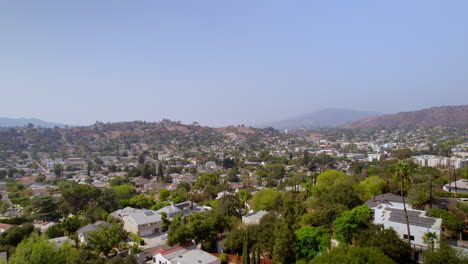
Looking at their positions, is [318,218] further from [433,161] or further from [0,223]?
[433,161]

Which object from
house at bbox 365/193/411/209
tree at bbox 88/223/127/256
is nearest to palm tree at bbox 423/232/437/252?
house at bbox 365/193/411/209

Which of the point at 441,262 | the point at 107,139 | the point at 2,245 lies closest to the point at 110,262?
the point at 2,245

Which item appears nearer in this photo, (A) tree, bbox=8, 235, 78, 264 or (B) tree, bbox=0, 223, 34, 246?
(A) tree, bbox=8, 235, 78, 264

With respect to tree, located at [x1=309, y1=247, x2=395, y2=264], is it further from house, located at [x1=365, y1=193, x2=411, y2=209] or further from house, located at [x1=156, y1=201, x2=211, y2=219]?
house, located at [x1=156, y1=201, x2=211, y2=219]

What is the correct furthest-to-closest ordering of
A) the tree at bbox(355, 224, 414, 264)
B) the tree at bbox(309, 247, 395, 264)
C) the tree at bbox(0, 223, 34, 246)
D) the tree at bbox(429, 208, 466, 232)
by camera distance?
the tree at bbox(0, 223, 34, 246) < the tree at bbox(429, 208, 466, 232) < the tree at bbox(355, 224, 414, 264) < the tree at bbox(309, 247, 395, 264)

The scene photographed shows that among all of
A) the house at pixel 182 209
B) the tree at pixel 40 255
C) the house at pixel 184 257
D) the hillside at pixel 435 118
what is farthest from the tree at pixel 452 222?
the hillside at pixel 435 118

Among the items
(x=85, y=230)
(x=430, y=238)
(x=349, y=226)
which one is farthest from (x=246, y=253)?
(x=85, y=230)
